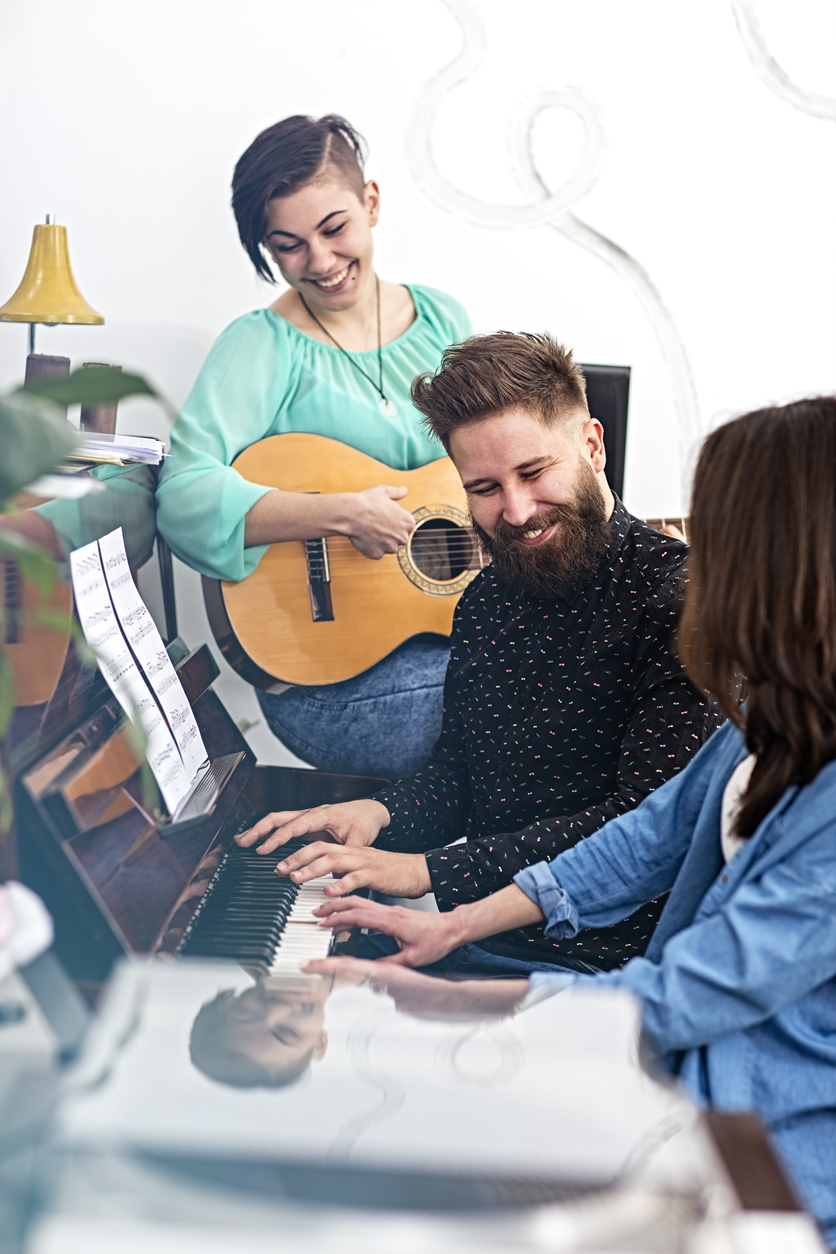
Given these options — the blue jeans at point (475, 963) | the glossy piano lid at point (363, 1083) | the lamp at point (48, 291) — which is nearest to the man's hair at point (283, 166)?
the lamp at point (48, 291)

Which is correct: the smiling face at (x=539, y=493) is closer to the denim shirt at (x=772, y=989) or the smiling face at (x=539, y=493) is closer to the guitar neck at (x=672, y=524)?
the denim shirt at (x=772, y=989)

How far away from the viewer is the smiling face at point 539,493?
5.16 feet

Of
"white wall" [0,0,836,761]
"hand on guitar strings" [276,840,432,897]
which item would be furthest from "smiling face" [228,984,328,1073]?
"white wall" [0,0,836,761]

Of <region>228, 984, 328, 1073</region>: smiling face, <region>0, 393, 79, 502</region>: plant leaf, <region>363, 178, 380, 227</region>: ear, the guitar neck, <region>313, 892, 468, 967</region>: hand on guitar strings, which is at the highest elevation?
Answer: <region>363, 178, 380, 227</region>: ear

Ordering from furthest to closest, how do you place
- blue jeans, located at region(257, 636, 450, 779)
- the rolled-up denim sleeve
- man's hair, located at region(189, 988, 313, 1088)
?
blue jeans, located at region(257, 636, 450, 779)
the rolled-up denim sleeve
man's hair, located at region(189, 988, 313, 1088)

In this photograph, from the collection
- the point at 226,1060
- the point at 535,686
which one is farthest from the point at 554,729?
the point at 226,1060

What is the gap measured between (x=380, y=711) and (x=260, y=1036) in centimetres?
141

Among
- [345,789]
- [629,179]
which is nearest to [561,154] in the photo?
[629,179]

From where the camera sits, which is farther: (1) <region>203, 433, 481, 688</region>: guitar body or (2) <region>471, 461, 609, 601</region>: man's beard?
(1) <region>203, 433, 481, 688</region>: guitar body

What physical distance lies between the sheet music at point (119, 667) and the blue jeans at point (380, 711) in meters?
0.75

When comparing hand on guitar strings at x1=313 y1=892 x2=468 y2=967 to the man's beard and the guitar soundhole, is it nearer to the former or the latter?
the man's beard

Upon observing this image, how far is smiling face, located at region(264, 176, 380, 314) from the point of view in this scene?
7.30 ft

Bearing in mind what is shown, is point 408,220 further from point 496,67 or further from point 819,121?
point 819,121

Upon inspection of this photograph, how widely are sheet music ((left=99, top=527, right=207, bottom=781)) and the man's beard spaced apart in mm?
597
